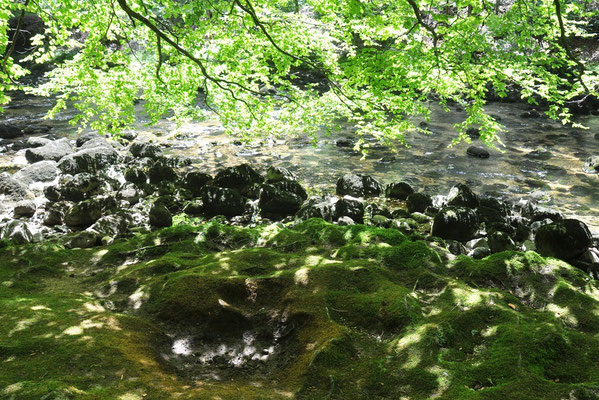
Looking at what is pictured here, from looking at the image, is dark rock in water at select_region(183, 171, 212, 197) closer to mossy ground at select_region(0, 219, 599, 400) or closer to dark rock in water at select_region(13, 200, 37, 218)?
dark rock in water at select_region(13, 200, 37, 218)

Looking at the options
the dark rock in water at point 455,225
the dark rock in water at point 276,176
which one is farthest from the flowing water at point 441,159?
the dark rock in water at point 455,225

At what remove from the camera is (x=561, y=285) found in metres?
4.70

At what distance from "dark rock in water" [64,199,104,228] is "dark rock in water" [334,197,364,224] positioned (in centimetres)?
677

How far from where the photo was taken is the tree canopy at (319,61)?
7.09 meters

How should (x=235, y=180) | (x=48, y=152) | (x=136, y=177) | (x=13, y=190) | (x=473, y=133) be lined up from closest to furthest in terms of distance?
(x=13, y=190)
(x=235, y=180)
(x=136, y=177)
(x=48, y=152)
(x=473, y=133)

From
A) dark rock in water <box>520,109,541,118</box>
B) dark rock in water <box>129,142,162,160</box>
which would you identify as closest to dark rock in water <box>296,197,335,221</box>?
dark rock in water <box>129,142,162,160</box>

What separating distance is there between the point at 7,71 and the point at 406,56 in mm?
7972

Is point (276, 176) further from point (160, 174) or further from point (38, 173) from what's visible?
point (38, 173)

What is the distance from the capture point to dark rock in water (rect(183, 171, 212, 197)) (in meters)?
14.2

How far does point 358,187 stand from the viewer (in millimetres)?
13633

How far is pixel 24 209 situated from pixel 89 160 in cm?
527

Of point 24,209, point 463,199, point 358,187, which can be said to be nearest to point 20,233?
point 24,209

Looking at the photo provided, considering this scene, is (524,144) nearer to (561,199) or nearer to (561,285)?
(561,199)

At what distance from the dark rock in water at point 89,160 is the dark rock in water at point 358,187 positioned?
405 inches
